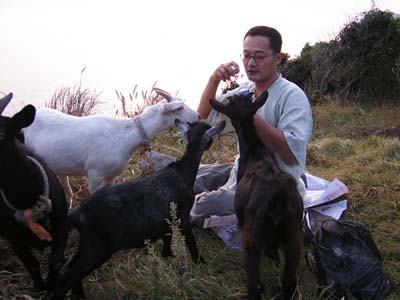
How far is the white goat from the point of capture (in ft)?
15.0

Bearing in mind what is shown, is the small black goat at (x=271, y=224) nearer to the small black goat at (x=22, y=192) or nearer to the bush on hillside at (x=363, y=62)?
the small black goat at (x=22, y=192)

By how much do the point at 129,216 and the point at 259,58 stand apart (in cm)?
161

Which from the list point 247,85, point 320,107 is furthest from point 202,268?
point 320,107

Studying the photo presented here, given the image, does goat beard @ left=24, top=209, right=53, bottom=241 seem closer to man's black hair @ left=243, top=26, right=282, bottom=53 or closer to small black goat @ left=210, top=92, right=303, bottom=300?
small black goat @ left=210, top=92, right=303, bottom=300

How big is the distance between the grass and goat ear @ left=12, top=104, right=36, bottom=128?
109 cm

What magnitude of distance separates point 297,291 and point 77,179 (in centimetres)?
379

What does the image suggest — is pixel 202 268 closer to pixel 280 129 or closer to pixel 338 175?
pixel 280 129

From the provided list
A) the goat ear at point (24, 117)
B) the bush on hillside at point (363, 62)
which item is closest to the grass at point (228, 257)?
the goat ear at point (24, 117)

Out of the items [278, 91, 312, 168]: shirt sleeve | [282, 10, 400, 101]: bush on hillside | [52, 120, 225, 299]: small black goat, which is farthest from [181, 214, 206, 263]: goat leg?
[282, 10, 400, 101]: bush on hillside

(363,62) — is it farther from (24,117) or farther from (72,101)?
(24,117)

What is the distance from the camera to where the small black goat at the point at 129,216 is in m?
3.03

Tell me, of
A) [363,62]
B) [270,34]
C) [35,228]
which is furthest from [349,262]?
[363,62]

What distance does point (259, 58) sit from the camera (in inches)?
144

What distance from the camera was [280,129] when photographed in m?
3.63
